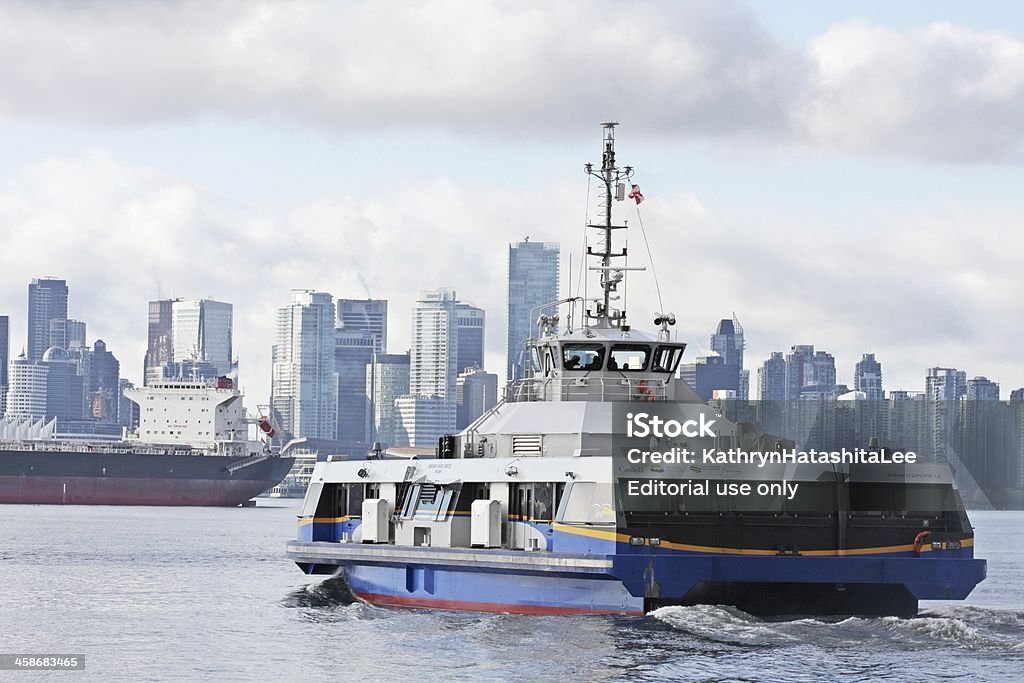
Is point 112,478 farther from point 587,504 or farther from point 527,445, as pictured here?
point 587,504

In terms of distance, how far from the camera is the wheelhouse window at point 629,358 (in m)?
37.8

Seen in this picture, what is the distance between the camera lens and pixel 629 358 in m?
37.9

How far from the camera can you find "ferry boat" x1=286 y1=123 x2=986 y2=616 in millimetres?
31953

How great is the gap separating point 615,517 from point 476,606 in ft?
14.9

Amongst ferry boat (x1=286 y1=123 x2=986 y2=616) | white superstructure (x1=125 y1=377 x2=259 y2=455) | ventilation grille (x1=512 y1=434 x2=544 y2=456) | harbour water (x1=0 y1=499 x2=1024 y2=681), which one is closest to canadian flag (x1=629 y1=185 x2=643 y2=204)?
ferry boat (x1=286 y1=123 x2=986 y2=616)

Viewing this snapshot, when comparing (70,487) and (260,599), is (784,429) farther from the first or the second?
(70,487)

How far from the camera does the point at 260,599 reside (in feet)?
148

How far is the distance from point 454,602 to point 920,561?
9340 millimetres

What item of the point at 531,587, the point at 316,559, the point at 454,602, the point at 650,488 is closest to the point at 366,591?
the point at 316,559

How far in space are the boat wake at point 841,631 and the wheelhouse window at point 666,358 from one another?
7335 mm

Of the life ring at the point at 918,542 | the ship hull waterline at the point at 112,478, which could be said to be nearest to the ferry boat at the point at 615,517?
the life ring at the point at 918,542

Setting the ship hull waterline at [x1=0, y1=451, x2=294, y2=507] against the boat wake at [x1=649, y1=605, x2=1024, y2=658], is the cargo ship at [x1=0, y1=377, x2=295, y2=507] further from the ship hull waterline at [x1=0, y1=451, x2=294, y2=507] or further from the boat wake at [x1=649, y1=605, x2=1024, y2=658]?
the boat wake at [x1=649, y1=605, x2=1024, y2=658]

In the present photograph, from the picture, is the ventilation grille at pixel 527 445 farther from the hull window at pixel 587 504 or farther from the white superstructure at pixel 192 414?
the white superstructure at pixel 192 414

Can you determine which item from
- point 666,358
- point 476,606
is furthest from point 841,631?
point 666,358
